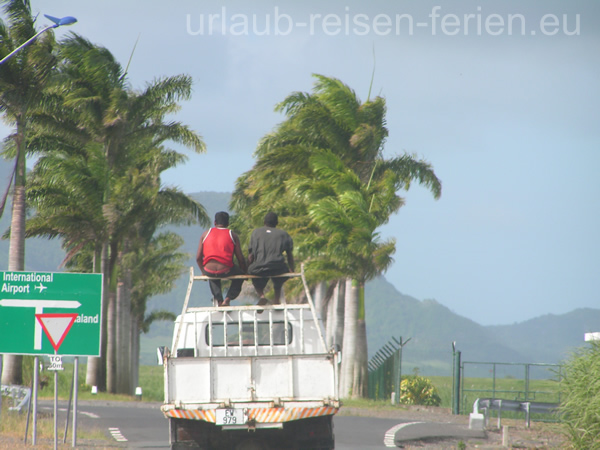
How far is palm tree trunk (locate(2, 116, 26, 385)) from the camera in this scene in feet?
87.7

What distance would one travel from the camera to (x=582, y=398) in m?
13.4

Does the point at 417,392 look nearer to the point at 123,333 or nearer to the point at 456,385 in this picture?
the point at 456,385

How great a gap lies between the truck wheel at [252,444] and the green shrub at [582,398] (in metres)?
4.67

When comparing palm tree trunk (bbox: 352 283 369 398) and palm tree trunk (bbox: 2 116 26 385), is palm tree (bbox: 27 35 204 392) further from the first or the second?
palm tree trunk (bbox: 352 283 369 398)

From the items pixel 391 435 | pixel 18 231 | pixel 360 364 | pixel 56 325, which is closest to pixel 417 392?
pixel 360 364

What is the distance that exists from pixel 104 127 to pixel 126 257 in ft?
22.6

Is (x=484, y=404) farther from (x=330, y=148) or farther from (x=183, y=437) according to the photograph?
(x=330, y=148)

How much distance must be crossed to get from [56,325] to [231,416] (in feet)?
13.7

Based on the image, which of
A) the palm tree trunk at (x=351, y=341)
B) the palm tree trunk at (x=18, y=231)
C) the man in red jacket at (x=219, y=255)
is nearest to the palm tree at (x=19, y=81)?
the palm tree trunk at (x=18, y=231)

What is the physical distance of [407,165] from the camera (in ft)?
112

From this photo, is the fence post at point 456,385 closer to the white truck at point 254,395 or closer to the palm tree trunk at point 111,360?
the palm tree trunk at point 111,360

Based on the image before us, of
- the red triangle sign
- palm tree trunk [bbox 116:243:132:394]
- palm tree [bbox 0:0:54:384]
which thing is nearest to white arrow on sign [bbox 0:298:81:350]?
the red triangle sign

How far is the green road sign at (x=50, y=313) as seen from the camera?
13.5 m

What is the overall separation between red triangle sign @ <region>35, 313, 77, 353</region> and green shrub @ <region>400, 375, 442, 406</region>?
2074 cm
